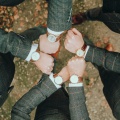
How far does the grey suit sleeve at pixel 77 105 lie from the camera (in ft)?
7.38

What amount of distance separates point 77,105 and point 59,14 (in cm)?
84

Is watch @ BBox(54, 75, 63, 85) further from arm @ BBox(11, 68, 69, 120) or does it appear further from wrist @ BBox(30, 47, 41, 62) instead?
wrist @ BBox(30, 47, 41, 62)

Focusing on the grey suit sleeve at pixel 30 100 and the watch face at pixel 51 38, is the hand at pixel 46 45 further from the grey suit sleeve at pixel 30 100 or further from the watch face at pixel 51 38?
the grey suit sleeve at pixel 30 100

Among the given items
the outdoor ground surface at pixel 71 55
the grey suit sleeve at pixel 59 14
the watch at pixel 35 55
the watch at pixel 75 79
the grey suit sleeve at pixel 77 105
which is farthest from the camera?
the outdoor ground surface at pixel 71 55

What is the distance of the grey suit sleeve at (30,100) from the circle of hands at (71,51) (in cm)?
15

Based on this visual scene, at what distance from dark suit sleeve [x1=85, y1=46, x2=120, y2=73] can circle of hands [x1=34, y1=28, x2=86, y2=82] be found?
98mm

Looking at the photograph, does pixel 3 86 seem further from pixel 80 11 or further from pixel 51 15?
pixel 80 11

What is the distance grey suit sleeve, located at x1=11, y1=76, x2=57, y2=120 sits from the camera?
7.59ft

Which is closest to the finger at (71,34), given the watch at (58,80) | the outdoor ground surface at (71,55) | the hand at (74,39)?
the hand at (74,39)

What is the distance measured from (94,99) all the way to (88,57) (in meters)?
1.23

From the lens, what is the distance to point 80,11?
11.0 feet

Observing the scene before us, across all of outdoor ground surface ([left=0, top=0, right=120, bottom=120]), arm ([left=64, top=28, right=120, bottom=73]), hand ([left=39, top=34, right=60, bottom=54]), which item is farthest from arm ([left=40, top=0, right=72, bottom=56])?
outdoor ground surface ([left=0, top=0, right=120, bottom=120])

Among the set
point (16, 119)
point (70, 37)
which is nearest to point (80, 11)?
point (70, 37)

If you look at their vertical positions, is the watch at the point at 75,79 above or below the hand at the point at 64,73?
above
